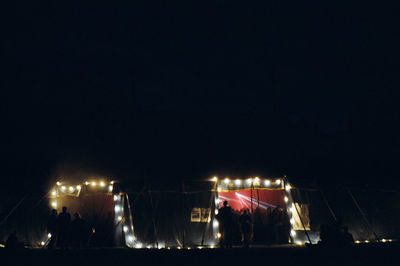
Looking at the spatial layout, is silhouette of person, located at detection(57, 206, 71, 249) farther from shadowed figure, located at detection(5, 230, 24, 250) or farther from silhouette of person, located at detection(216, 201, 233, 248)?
silhouette of person, located at detection(216, 201, 233, 248)

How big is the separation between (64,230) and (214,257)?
5137 millimetres

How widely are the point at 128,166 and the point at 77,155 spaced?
2818 millimetres

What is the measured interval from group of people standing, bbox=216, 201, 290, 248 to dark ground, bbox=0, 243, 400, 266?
1.21m

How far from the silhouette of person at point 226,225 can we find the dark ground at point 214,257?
3.38 ft

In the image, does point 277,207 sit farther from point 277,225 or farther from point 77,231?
point 77,231

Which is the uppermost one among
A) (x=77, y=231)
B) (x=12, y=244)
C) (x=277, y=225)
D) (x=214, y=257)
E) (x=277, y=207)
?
(x=277, y=207)

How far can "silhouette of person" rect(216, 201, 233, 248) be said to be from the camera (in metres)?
10.6

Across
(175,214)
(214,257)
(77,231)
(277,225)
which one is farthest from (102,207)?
(277,225)

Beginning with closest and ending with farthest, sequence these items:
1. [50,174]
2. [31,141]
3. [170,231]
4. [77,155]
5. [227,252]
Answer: [227,252] → [170,231] → [50,174] → [77,155] → [31,141]

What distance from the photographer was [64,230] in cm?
1090

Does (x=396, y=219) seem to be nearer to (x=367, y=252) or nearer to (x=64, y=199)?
(x=367, y=252)

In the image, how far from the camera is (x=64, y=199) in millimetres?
13250

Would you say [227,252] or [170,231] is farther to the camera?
[170,231]

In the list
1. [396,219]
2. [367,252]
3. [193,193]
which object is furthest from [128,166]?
[396,219]
